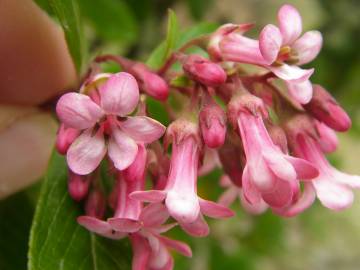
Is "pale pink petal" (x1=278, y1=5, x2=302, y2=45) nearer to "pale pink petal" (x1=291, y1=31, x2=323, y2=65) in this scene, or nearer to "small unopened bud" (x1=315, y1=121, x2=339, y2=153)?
"pale pink petal" (x1=291, y1=31, x2=323, y2=65)

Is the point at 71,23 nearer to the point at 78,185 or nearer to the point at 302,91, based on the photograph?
the point at 78,185

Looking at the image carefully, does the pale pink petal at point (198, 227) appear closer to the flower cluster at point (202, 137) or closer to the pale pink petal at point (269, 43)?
the flower cluster at point (202, 137)

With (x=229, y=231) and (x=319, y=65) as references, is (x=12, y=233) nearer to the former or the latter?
(x=229, y=231)

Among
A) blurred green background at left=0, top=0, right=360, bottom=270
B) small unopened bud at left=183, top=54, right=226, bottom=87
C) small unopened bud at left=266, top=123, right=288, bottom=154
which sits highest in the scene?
small unopened bud at left=183, top=54, right=226, bottom=87

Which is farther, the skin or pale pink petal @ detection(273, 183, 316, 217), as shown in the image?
the skin

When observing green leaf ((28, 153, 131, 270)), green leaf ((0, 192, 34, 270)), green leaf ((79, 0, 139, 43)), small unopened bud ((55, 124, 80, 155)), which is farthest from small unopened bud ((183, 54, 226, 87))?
green leaf ((79, 0, 139, 43))

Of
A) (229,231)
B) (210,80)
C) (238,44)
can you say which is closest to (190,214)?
(210,80)
